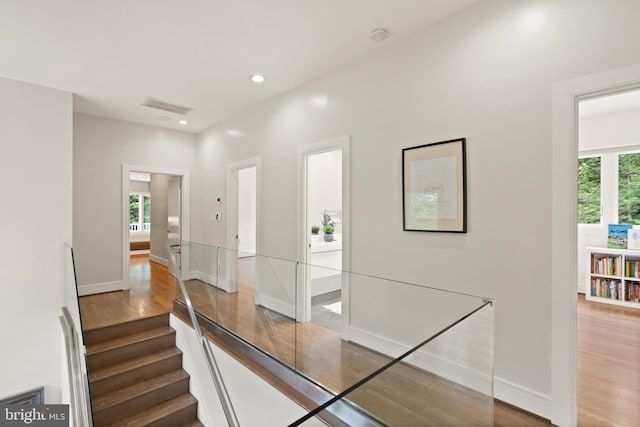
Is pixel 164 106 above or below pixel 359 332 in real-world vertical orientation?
above

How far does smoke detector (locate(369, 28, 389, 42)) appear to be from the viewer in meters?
2.73

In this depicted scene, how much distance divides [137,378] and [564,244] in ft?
13.6

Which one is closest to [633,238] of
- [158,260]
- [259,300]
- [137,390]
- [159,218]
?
[259,300]

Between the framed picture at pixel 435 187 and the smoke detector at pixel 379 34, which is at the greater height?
the smoke detector at pixel 379 34

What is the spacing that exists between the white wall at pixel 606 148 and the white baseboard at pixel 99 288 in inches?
297

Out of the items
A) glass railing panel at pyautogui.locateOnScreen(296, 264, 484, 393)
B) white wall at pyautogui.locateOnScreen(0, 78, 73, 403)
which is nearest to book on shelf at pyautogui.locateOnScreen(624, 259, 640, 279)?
glass railing panel at pyautogui.locateOnScreen(296, 264, 484, 393)

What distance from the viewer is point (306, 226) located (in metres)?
3.90

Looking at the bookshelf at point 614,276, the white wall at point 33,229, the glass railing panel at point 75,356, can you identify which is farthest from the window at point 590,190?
the white wall at point 33,229

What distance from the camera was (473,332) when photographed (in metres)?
1.57

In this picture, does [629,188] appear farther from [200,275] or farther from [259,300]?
[200,275]

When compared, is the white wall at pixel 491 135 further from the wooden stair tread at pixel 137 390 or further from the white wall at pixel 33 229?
the white wall at pixel 33 229

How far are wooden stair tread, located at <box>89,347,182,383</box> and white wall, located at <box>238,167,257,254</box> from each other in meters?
4.09

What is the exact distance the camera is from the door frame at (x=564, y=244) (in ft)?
6.51

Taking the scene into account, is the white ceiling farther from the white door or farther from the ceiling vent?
the white door
